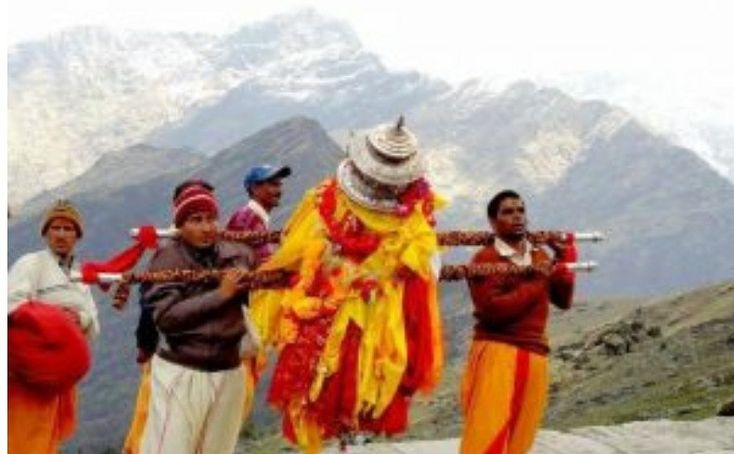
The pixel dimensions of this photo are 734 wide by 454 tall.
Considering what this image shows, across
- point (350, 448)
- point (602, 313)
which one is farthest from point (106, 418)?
point (350, 448)

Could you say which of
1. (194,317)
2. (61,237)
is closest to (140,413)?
(61,237)

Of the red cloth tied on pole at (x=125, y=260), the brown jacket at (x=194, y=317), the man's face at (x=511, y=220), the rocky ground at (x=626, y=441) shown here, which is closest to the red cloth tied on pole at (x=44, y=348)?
the brown jacket at (x=194, y=317)

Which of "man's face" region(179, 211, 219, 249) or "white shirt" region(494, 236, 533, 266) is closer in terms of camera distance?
"man's face" region(179, 211, 219, 249)

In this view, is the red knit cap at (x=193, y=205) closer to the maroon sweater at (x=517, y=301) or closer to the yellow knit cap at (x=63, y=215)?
the yellow knit cap at (x=63, y=215)

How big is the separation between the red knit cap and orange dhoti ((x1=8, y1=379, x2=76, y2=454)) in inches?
40.1

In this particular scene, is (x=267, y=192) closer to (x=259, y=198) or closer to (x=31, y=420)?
(x=259, y=198)

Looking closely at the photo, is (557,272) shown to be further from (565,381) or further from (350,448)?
(565,381)

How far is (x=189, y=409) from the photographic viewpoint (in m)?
5.55

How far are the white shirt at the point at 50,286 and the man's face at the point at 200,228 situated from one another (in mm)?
701

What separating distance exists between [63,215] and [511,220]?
233cm

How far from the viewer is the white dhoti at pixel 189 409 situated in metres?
5.53

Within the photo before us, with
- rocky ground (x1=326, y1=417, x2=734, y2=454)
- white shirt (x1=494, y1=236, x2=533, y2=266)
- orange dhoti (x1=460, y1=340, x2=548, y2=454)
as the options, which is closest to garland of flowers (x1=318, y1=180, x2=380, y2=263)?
white shirt (x1=494, y1=236, x2=533, y2=266)

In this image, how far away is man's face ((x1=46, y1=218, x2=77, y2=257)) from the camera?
618 cm

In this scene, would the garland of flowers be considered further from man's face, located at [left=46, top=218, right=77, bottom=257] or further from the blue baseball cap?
the blue baseball cap
